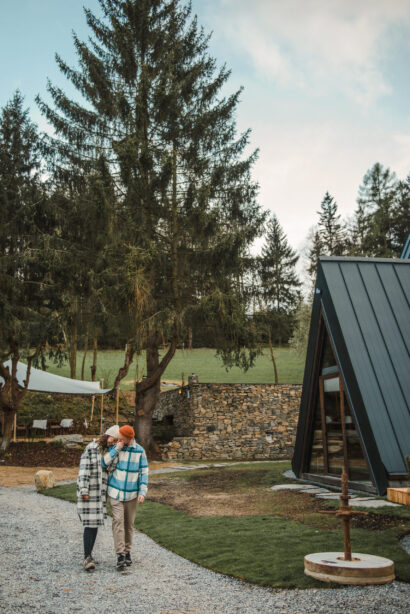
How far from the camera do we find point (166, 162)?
15703 mm

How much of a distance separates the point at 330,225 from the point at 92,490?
37.2 metres

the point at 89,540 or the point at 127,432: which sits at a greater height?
the point at 127,432

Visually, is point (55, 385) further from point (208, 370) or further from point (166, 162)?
point (208, 370)

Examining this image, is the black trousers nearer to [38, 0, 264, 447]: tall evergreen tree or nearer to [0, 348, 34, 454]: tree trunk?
[38, 0, 264, 447]: tall evergreen tree

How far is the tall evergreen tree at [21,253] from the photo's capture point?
14688 millimetres

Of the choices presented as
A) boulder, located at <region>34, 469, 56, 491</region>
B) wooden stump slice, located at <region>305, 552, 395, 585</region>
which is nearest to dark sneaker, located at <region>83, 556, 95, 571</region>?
wooden stump slice, located at <region>305, 552, 395, 585</region>

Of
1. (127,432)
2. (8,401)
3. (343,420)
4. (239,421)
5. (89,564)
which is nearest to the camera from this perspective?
(89,564)

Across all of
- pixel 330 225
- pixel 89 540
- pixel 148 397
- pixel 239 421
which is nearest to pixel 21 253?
pixel 148 397

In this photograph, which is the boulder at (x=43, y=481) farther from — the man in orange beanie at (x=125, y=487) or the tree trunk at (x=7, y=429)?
the man in orange beanie at (x=125, y=487)

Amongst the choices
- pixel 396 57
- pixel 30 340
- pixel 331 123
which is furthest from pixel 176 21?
pixel 30 340

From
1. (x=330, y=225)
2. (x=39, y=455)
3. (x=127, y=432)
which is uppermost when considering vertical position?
(x=330, y=225)

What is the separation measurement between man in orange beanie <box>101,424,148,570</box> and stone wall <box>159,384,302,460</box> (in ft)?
41.4

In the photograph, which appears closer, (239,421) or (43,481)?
(43,481)

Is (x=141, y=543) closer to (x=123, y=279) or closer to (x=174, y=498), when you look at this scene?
(x=174, y=498)
